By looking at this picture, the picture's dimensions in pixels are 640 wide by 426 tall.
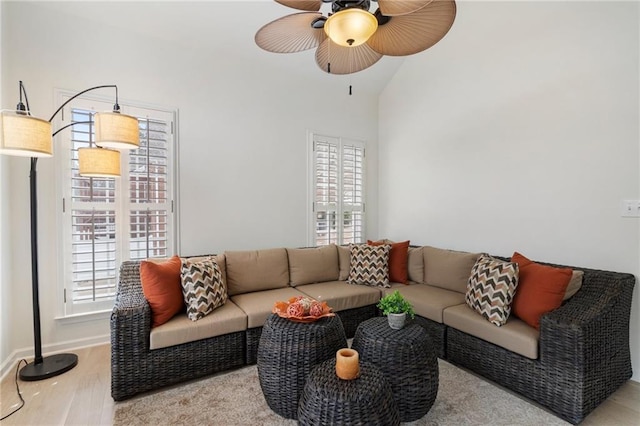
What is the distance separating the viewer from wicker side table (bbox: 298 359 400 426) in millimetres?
1387

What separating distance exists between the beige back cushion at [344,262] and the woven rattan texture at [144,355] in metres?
1.39

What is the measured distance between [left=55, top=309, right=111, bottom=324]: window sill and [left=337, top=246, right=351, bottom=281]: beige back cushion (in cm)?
229

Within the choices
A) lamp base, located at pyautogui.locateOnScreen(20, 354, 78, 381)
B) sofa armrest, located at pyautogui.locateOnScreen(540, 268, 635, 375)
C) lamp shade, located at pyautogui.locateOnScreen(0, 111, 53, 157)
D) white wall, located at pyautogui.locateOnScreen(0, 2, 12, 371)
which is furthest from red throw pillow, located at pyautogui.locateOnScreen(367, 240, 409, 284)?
white wall, located at pyautogui.locateOnScreen(0, 2, 12, 371)

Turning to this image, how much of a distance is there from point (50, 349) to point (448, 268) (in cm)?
365

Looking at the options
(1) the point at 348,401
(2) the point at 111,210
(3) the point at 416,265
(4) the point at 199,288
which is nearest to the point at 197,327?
(4) the point at 199,288

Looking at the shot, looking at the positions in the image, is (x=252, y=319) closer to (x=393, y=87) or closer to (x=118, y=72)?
(x=118, y=72)

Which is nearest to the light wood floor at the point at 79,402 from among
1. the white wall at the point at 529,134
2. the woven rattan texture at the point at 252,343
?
the white wall at the point at 529,134

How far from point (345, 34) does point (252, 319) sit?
205 cm

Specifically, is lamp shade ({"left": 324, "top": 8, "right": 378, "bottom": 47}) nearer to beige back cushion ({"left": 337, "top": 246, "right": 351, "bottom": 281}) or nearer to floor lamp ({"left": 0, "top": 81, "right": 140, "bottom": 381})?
floor lamp ({"left": 0, "top": 81, "right": 140, "bottom": 381})

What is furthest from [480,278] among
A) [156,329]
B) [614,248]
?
[156,329]

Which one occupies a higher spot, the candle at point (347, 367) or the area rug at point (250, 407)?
the candle at point (347, 367)

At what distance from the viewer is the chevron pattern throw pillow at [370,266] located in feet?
10.6

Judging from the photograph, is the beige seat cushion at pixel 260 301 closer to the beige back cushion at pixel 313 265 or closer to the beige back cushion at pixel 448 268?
the beige back cushion at pixel 313 265

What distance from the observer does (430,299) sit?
277cm
